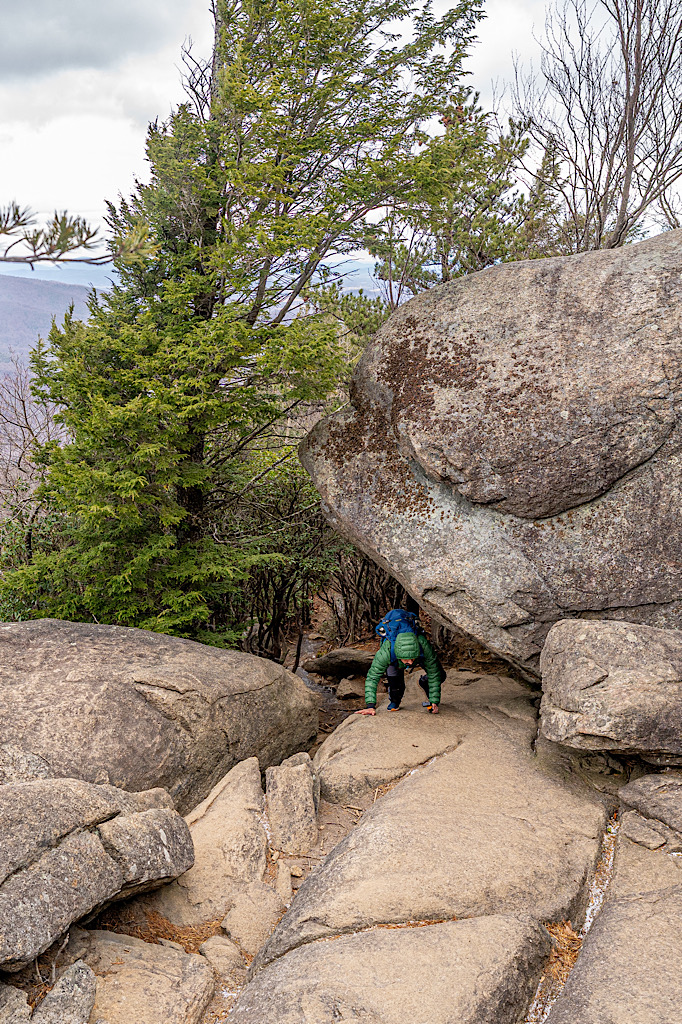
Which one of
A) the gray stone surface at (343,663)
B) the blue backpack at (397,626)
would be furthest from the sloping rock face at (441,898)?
the gray stone surface at (343,663)

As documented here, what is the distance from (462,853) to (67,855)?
3.03 meters

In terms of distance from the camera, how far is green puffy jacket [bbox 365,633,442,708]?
9.01 meters

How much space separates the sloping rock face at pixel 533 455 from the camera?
777 centimetres

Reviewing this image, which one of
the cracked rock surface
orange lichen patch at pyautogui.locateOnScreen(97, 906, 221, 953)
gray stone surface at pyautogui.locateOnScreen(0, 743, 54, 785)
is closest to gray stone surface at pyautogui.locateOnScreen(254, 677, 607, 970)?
the cracked rock surface

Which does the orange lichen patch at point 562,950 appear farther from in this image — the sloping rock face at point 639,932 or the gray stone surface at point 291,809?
the gray stone surface at point 291,809

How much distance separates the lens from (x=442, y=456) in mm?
8328

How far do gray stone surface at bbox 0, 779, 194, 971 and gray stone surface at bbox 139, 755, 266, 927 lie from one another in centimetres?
39

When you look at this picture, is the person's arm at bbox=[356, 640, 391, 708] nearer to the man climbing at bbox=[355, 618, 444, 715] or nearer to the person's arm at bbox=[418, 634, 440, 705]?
the man climbing at bbox=[355, 618, 444, 715]

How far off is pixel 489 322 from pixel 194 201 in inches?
181

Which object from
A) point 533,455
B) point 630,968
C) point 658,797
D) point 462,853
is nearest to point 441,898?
point 462,853

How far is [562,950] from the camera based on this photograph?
16.7ft

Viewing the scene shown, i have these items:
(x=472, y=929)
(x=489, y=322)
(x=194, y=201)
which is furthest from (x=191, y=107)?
(x=472, y=929)

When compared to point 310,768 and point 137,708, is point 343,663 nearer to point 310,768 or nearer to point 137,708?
point 310,768

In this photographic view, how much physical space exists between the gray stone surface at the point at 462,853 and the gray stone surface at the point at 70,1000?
1207 mm
